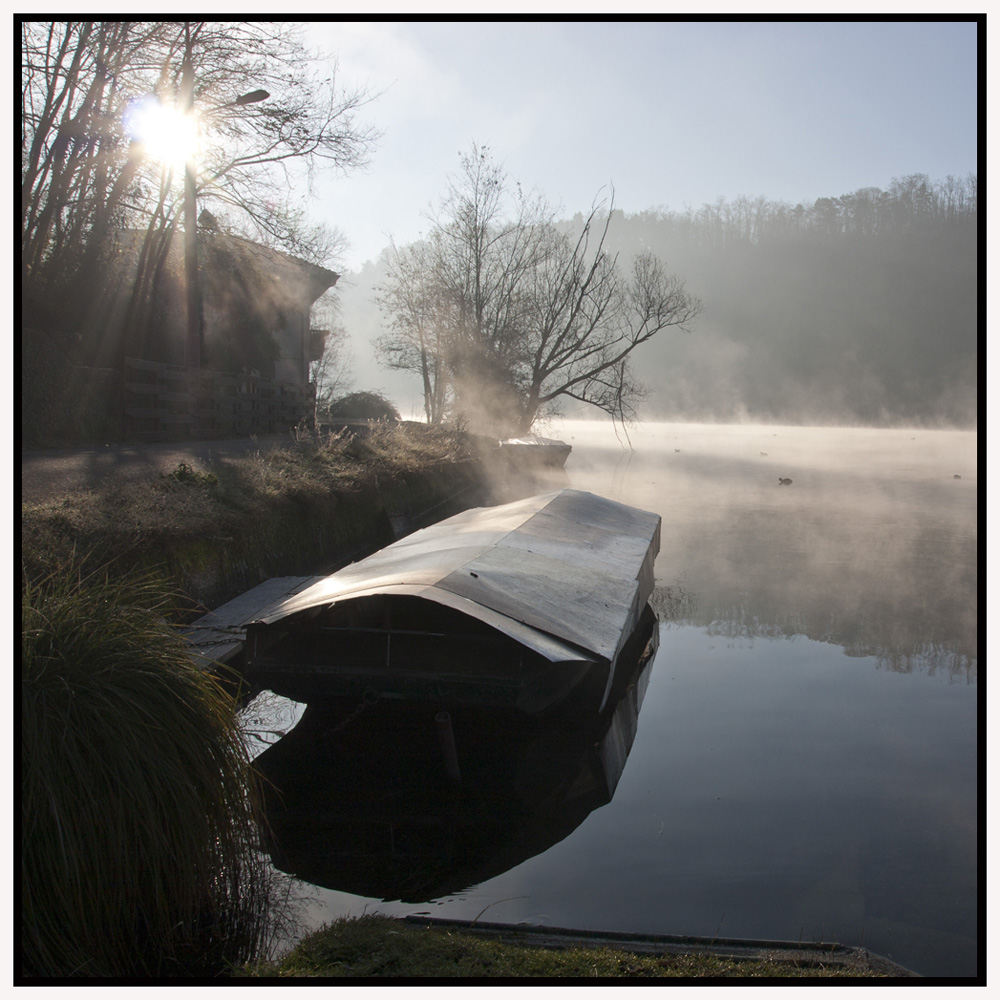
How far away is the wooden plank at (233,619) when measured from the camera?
7.95 m

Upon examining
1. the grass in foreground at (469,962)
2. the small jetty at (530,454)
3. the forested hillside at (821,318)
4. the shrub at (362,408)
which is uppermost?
the forested hillside at (821,318)

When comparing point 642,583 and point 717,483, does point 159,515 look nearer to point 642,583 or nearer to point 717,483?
point 642,583

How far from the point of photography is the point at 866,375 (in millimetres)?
122500

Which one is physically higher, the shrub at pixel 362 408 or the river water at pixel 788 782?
the shrub at pixel 362 408

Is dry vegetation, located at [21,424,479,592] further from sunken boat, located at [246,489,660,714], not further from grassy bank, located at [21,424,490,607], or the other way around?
sunken boat, located at [246,489,660,714]

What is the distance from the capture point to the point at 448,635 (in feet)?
21.6

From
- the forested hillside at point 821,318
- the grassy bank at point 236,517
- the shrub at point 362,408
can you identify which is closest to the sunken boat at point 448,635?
the grassy bank at point 236,517

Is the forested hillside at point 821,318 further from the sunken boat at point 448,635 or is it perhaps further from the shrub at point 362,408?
the sunken boat at point 448,635

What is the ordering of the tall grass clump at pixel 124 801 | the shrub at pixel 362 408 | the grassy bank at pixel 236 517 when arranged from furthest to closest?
the shrub at pixel 362 408 < the grassy bank at pixel 236 517 < the tall grass clump at pixel 124 801

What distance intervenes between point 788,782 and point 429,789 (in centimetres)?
297

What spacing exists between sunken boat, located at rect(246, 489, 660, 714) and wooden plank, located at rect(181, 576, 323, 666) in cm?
60

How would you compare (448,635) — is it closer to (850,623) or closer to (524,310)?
(850,623)

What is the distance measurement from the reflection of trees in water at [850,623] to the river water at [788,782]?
5 centimetres

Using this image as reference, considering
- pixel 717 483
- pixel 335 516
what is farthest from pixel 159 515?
pixel 717 483
